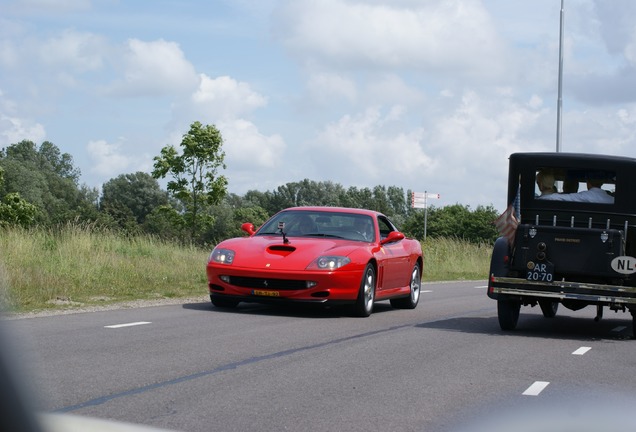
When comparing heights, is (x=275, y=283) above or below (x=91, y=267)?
above

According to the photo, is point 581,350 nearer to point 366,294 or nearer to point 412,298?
point 366,294

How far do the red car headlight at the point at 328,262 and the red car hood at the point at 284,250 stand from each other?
0.06 metres

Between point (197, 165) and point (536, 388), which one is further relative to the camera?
point (197, 165)

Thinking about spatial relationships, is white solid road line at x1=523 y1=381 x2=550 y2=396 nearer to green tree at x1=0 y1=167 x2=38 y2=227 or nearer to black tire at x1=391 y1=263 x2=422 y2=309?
black tire at x1=391 y1=263 x2=422 y2=309

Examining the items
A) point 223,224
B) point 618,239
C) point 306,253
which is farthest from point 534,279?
point 223,224

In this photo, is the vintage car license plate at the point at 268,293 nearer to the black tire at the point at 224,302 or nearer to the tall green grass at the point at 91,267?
the black tire at the point at 224,302

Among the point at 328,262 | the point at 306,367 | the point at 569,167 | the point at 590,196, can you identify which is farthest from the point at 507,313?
the point at 306,367

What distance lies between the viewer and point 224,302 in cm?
1372

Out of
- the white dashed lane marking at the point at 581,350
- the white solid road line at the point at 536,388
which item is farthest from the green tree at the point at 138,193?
the white solid road line at the point at 536,388

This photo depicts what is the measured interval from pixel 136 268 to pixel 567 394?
40.3 feet

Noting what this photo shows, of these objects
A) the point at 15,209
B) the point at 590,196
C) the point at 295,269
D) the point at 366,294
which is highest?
the point at 590,196

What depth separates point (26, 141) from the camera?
479 feet

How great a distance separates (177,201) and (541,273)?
122m

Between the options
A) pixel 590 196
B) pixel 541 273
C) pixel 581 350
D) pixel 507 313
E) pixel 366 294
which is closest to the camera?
pixel 581 350
